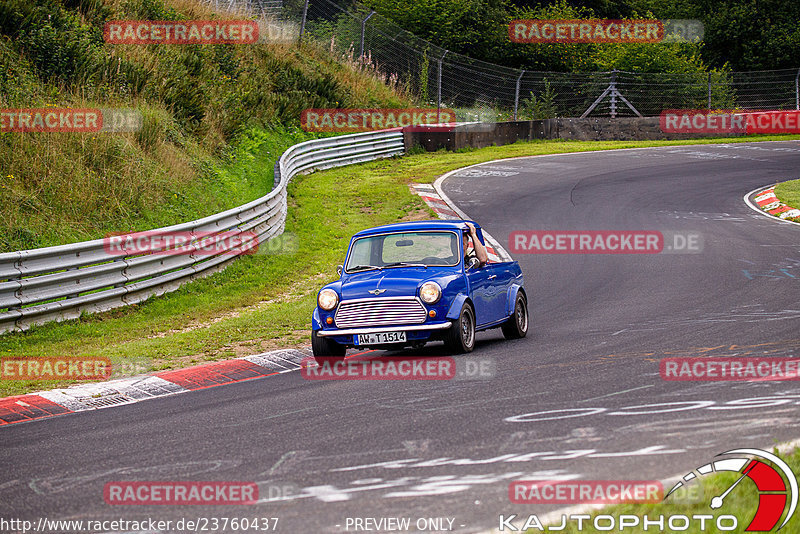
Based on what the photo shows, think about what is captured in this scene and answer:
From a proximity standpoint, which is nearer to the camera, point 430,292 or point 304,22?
point 430,292

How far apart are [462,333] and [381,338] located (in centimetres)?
87

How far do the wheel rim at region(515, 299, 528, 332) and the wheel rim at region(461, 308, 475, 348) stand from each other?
137cm

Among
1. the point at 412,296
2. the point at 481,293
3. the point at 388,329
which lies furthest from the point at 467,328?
the point at 388,329

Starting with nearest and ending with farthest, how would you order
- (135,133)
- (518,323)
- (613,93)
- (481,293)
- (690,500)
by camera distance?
(690,500)
(481,293)
(518,323)
(135,133)
(613,93)

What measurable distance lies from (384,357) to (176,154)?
1135cm

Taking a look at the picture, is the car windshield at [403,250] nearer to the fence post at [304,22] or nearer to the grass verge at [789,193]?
the grass verge at [789,193]

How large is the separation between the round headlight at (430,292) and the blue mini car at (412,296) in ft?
0.03

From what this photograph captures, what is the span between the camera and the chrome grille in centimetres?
969

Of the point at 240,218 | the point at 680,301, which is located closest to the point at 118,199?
the point at 240,218

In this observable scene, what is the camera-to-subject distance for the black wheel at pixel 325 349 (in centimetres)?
996

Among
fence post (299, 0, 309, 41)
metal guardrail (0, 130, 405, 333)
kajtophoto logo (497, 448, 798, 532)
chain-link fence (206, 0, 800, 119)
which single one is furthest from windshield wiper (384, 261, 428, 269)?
fence post (299, 0, 309, 41)

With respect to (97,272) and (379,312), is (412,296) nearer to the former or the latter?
(379,312)

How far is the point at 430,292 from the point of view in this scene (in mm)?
9633

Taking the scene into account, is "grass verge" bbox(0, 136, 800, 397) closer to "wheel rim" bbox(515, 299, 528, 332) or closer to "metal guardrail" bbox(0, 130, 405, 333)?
"metal guardrail" bbox(0, 130, 405, 333)
